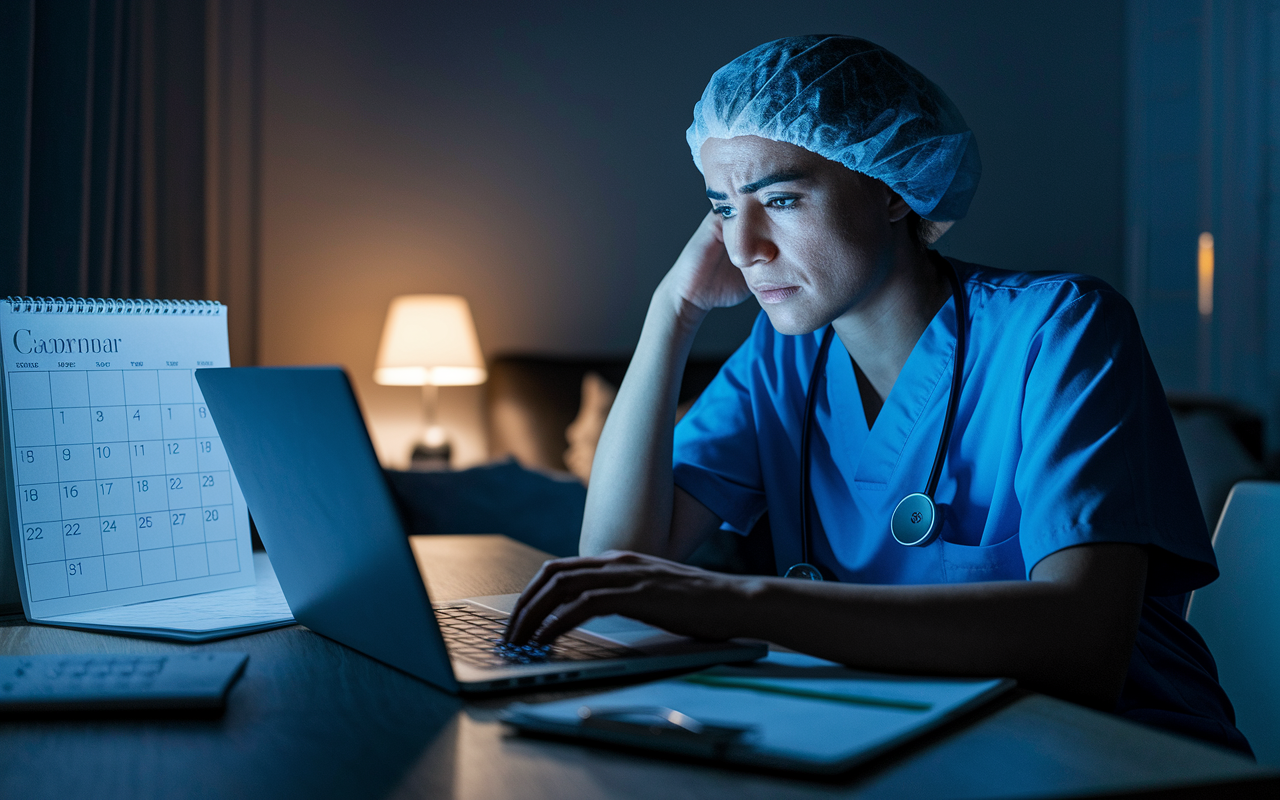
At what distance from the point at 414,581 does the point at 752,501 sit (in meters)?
0.69

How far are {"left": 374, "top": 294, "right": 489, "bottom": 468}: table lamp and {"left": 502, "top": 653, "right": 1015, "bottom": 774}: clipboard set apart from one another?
9.00 feet

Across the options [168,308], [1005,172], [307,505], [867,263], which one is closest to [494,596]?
[307,505]

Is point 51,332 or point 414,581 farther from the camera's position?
point 51,332

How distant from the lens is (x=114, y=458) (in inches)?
34.2

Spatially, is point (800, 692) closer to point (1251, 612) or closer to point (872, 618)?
point (872, 618)

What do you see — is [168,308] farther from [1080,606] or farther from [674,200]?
[674,200]

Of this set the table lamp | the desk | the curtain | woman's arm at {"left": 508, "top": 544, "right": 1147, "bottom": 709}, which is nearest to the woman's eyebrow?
woman's arm at {"left": 508, "top": 544, "right": 1147, "bottom": 709}

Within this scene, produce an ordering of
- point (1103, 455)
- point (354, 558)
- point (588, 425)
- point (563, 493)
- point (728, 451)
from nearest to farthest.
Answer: point (354, 558), point (1103, 455), point (728, 451), point (563, 493), point (588, 425)

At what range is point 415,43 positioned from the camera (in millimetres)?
3664

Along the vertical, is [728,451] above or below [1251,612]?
above

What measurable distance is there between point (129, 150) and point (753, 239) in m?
1.39

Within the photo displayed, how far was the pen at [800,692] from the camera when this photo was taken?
0.53m

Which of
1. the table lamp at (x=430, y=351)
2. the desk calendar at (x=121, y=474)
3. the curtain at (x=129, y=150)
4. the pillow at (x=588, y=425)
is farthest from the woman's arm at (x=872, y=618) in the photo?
the table lamp at (x=430, y=351)

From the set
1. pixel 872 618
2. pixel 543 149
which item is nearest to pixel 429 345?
pixel 543 149
